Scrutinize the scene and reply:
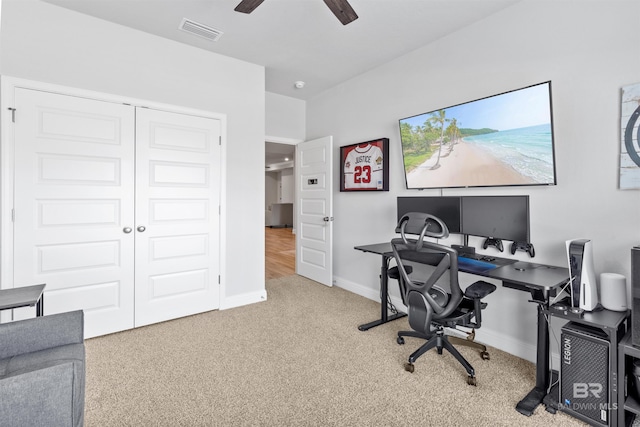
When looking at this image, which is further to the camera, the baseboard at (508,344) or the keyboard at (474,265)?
the baseboard at (508,344)

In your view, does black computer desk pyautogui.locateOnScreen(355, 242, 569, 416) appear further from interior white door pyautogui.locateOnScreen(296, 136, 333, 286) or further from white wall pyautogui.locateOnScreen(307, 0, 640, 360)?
interior white door pyautogui.locateOnScreen(296, 136, 333, 286)

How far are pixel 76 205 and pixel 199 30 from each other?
193 centimetres

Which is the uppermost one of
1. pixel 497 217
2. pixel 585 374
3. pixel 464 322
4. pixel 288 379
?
pixel 497 217

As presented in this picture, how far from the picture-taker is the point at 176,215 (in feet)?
10.6

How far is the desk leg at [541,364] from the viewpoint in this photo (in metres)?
1.91

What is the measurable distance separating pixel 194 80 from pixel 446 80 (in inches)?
100

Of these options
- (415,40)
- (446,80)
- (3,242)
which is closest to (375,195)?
(446,80)

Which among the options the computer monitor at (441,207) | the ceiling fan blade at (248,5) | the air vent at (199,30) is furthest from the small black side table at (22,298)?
the computer monitor at (441,207)

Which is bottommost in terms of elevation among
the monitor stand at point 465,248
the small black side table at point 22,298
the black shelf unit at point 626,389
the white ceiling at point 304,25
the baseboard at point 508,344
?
the baseboard at point 508,344

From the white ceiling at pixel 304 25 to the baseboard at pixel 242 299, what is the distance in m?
2.71

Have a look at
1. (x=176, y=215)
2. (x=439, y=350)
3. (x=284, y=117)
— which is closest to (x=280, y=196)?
(x=284, y=117)

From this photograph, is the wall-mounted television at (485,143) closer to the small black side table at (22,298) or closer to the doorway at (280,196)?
the small black side table at (22,298)

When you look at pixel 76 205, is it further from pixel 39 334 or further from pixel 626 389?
pixel 626 389

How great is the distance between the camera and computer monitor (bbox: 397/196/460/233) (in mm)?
2715
